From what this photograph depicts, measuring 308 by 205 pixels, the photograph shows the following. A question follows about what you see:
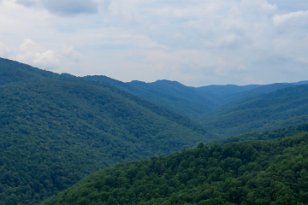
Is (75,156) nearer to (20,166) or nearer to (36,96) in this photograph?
(20,166)

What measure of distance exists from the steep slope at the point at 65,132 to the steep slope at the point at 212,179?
883 inches

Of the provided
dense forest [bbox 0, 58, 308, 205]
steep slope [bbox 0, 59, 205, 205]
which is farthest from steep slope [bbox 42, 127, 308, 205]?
steep slope [bbox 0, 59, 205, 205]

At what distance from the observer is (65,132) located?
100 m

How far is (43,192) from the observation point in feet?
227

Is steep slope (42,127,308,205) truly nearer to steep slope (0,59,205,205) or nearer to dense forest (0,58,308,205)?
dense forest (0,58,308,205)

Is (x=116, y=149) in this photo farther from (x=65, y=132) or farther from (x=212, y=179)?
(x=212, y=179)

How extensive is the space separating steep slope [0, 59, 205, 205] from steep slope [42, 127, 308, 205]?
73.5 ft

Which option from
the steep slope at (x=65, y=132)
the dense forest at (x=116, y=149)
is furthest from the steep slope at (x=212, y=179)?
the steep slope at (x=65, y=132)

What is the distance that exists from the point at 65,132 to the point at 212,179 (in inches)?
2495

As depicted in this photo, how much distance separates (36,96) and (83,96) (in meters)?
24.2

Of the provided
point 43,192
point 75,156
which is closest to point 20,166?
point 43,192

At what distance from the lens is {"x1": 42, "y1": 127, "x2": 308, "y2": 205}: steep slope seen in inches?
1351

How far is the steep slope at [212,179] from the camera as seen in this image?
1351 inches

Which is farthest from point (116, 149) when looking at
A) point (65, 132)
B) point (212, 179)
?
point (212, 179)
